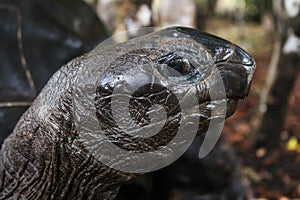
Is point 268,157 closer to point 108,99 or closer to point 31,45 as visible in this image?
point 31,45

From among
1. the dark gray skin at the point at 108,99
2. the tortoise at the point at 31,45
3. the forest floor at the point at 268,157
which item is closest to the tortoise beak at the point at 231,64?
the dark gray skin at the point at 108,99

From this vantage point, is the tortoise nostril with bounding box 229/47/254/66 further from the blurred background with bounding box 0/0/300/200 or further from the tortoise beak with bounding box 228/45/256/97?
the blurred background with bounding box 0/0/300/200

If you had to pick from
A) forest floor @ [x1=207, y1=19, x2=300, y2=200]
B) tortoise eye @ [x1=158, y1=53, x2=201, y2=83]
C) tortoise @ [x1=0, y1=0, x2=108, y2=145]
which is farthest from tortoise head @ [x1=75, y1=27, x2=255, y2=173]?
forest floor @ [x1=207, y1=19, x2=300, y2=200]

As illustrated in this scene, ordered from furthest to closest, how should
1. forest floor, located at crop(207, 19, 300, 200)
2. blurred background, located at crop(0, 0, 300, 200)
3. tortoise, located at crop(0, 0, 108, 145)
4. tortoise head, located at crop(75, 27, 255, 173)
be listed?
forest floor, located at crop(207, 19, 300, 200)
blurred background, located at crop(0, 0, 300, 200)
tortoise, located at crop(0, 0, 108, 145)
tortoise head, located at crop(75, 27, 255, 173)

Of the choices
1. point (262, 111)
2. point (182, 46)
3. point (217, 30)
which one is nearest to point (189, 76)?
point (182, 46)

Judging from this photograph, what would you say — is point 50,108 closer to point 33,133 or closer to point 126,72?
point 33,133

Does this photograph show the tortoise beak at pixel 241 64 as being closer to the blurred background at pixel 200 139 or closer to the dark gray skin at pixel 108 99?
the dark gray skin at pixel 108 99
